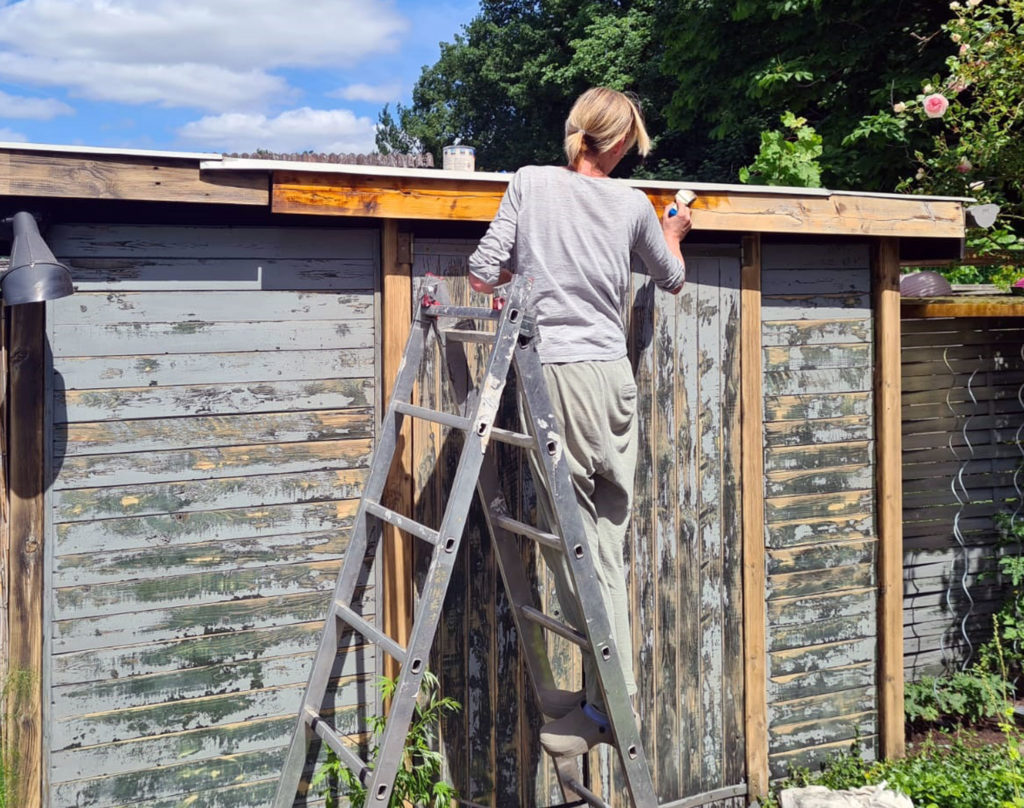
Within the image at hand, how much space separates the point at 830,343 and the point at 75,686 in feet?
10.9

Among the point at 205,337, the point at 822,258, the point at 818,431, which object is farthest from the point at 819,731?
the point at 205,337

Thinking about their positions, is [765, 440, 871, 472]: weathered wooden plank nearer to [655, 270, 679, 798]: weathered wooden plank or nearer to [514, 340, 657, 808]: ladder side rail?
[655, 270, 679, 798]: weathered wooden plank

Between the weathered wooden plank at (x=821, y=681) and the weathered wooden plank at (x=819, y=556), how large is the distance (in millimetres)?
468

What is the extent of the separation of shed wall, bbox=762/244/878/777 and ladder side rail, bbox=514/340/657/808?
1.64 m

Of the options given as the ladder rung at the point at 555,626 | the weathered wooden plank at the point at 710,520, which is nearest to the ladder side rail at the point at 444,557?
the ladder rung at the point at 555,626

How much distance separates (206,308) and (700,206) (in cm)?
188

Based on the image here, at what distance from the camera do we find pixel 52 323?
10.7 ft

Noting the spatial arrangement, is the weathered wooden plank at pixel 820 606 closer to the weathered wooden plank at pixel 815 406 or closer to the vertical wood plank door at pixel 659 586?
the vertical wood plank door at pixel 659 586

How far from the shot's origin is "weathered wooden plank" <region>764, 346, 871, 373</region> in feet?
14.8

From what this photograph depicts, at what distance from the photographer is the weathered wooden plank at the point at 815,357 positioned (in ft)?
14.8

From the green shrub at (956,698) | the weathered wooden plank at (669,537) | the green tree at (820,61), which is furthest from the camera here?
the green tree at (820,61)

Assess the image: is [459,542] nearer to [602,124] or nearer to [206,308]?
[206,308]

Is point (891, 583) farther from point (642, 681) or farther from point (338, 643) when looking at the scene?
point (338, 643)

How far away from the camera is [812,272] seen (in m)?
4.59
